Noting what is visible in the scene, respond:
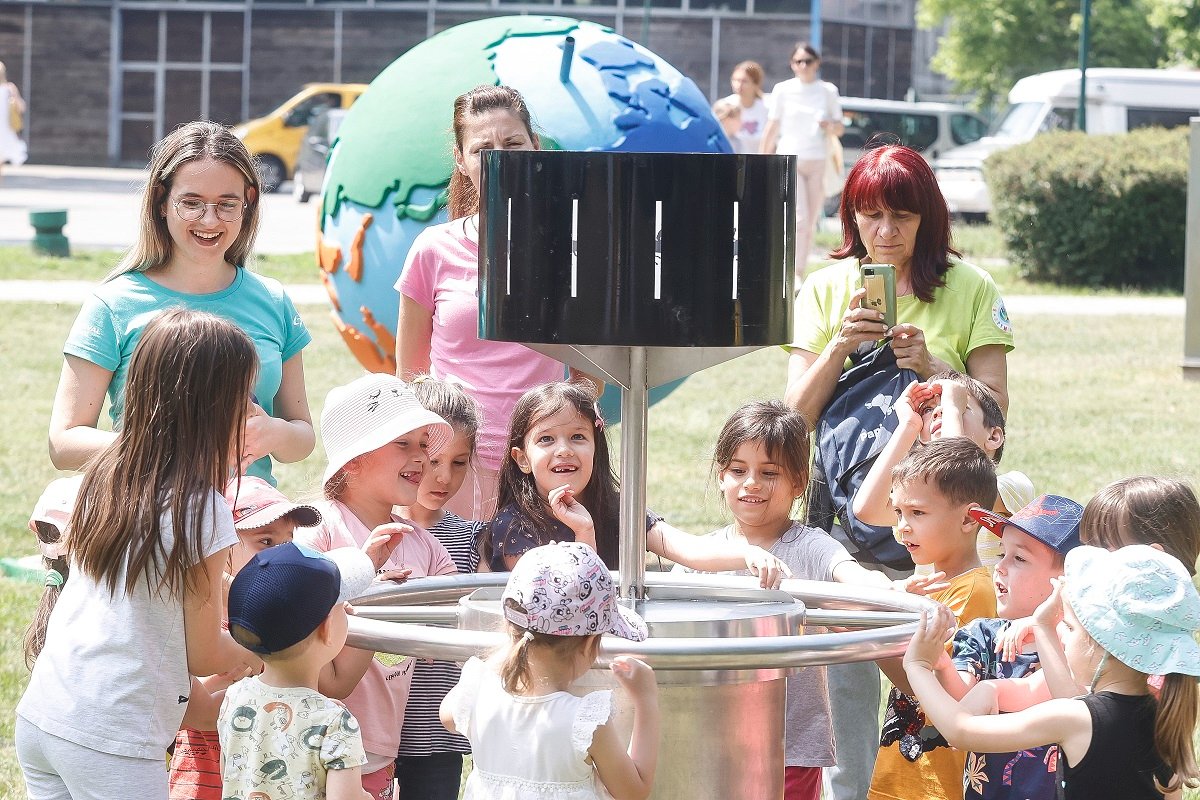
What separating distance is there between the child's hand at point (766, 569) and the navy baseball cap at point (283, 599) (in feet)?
2.92

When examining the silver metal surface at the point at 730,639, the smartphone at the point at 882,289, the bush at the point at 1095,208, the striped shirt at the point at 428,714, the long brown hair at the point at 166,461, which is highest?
the bush at the point at 1095,208

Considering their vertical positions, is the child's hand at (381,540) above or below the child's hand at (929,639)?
above

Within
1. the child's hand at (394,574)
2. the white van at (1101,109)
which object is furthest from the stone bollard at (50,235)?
the child's hand at (394,574)

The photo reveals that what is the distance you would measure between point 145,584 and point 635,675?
0.99m

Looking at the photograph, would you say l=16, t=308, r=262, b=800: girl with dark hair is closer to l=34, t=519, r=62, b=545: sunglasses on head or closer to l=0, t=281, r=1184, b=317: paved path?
l=34, t=519, r=62, b=545: sunglasses on head

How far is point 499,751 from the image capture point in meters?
3.03

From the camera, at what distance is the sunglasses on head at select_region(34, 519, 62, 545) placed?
382 centimetres

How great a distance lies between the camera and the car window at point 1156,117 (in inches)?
1012

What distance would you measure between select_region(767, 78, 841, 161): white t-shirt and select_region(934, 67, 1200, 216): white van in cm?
818

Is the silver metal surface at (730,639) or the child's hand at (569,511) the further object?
the child's hand at (569,511)

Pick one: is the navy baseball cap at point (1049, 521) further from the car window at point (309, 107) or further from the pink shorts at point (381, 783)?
the car window at point (309, 107)

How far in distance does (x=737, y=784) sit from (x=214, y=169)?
207 cm

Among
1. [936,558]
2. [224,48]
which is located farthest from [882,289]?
[224,48]

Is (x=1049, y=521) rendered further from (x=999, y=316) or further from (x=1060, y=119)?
(x=1060, y=119)
